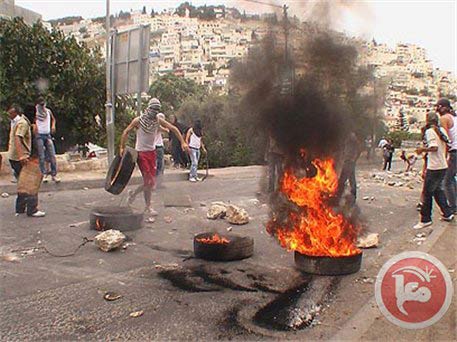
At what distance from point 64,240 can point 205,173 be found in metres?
8.26

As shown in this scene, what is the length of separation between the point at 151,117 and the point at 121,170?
1014mm

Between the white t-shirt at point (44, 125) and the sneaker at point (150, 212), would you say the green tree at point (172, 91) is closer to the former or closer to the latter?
the white t-shirt at point (44, 125)

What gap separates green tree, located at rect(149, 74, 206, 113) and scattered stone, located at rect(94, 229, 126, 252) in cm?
1769

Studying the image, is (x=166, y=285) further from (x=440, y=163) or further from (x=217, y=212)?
(x=440, y=163)

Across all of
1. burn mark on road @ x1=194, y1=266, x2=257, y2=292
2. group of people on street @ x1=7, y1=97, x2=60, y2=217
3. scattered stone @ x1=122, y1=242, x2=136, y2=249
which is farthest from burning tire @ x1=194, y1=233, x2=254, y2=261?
group of people on street @ x1=7, y1=97, x2=60, y2=217

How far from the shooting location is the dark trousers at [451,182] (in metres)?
7.56

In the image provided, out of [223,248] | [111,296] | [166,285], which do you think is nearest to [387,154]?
[223,248]

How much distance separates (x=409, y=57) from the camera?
8680 mm

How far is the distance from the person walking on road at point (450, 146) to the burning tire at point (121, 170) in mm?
4836

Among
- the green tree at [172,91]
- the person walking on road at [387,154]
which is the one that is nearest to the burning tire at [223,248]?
the person walking on road at [387,154]

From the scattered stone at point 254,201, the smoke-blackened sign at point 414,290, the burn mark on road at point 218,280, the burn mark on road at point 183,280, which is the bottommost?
the burn mark on road at point 183,280

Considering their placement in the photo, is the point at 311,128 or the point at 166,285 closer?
the point at 166,285

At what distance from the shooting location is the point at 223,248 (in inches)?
203

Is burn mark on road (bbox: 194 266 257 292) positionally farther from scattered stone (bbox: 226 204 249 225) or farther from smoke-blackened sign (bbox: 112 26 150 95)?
smoke-blackened sign (bbox: 112 26 150 95)
